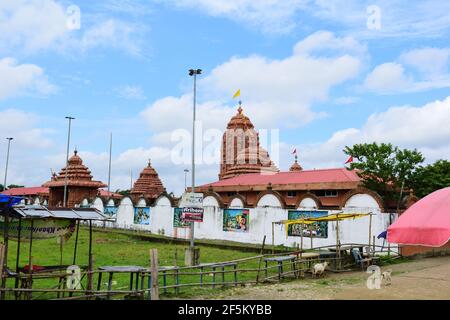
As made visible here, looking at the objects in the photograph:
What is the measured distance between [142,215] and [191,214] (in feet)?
74.7

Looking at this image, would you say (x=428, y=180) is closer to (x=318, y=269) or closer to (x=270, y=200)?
(x=270, y=200)

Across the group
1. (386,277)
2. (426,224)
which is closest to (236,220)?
(386,277)

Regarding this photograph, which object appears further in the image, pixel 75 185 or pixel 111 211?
pixel 75 185

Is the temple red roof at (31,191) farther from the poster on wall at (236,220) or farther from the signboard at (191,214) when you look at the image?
the signboard at (191,214)

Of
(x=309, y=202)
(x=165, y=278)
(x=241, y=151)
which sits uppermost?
(x=241, y=151)

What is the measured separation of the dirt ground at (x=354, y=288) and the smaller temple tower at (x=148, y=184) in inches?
1727

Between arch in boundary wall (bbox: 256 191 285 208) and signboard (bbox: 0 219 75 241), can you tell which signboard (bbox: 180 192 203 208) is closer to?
signboard (bbox: 0 219 75 241)

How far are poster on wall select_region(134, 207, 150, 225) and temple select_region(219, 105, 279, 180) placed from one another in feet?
39.7

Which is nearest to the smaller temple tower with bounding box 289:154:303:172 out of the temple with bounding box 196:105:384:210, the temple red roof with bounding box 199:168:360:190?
the temple with bounding box 196:105:384:210

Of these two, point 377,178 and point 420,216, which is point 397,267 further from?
point 420,216

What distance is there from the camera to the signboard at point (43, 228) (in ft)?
42.4

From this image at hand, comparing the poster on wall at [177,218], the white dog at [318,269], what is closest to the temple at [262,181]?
the poster on wall at [177,218]

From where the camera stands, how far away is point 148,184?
6003 centimetres
